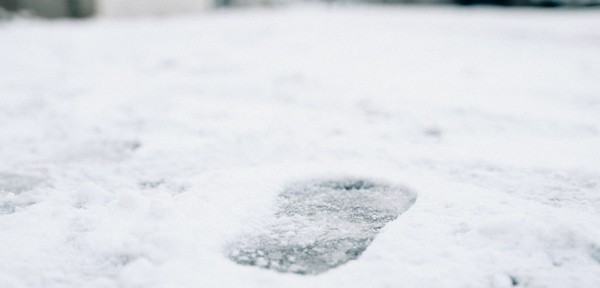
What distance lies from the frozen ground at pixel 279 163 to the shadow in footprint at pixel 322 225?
0.03 m

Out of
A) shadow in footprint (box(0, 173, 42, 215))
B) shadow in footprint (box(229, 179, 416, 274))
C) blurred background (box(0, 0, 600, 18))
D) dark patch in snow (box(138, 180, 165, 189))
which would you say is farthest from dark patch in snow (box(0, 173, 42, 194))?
blurred background (box(0, 0, 600, 18))

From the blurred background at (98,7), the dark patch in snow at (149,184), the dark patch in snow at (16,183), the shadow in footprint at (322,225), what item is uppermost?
the blurred background at (98,7)

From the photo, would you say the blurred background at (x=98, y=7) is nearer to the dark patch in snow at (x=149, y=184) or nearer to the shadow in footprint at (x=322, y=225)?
the dark patch in snow at (x=149, y=184)

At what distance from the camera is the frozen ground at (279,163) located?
2.96 feet

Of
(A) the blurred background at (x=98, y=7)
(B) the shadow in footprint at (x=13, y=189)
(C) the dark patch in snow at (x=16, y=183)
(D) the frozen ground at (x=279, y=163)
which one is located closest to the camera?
(D) the frozen ground at (x=279, y=163)

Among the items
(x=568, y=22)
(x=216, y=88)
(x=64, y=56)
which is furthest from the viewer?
(x=568, y=22)

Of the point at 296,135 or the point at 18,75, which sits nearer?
the point at 296,135

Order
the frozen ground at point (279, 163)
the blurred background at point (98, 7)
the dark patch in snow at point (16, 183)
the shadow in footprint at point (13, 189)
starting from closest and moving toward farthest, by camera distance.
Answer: the frozen ground at point (279, 163) < the shadow in footprint at point (13, 189) < the dark patch in snow at point (16, 183) < the blurred background at point (98, 7)

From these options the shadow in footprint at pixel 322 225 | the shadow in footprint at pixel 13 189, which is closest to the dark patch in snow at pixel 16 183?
the shadow in footprint at pixel 13 189

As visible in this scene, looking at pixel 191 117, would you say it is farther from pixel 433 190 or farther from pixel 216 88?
pixel 433 190

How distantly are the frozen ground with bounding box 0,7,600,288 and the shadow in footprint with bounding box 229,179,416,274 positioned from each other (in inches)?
1.0

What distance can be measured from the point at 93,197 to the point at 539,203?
44.4 inches

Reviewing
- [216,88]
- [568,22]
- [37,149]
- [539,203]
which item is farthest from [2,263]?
[568,22]

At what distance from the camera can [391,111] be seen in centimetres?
218
